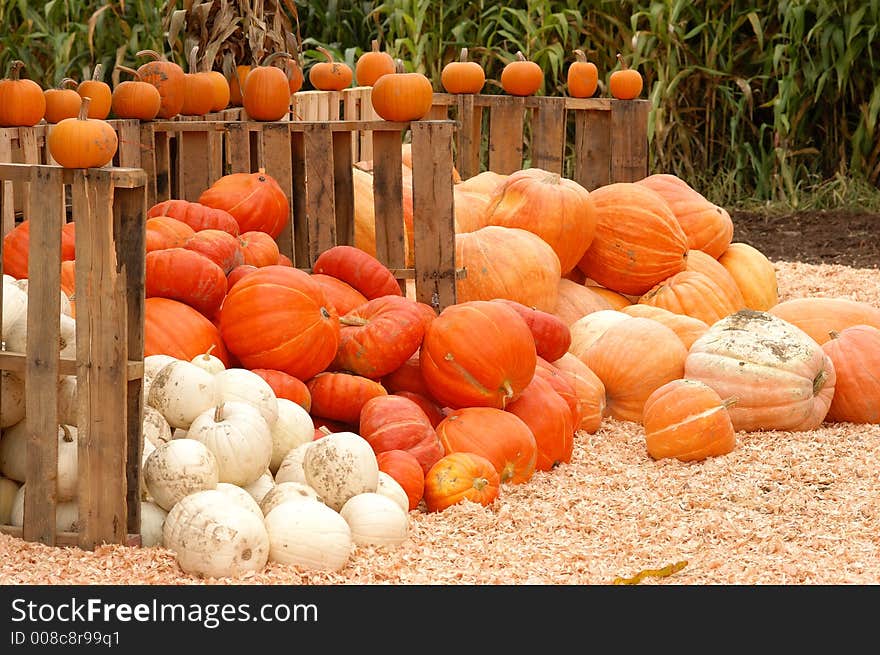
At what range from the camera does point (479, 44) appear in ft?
33.3

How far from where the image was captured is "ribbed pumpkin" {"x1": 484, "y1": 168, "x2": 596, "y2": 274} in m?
5.26

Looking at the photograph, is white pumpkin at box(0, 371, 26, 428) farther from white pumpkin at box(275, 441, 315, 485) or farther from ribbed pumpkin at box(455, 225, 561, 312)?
ribbed pumpkin at box(455, 225, 561, 312)

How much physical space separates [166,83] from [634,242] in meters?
2.07

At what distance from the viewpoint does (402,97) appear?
4688mm

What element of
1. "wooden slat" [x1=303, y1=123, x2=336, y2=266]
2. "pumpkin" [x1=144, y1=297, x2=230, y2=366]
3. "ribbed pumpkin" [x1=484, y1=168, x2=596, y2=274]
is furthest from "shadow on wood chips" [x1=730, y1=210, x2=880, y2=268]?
"pumpkin" [x1=144, y1=297, x2=230, y2=366]

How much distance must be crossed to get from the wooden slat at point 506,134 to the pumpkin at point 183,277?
117 inches

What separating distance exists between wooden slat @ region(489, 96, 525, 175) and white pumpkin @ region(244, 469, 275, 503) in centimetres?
363

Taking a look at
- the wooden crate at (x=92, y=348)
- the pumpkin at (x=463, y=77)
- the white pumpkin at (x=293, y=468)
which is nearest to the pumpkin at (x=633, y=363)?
the white pumpkin at (x=293, y=468)

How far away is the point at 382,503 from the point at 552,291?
209 centimetres

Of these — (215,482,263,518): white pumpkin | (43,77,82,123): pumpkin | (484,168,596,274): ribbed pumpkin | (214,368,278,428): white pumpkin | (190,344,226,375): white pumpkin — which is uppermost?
(43,77,82,123): pumpkin

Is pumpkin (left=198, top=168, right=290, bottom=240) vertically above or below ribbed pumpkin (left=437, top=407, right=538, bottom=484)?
above

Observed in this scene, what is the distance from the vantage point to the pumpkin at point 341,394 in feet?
12.8

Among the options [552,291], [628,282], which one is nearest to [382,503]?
[552,291]

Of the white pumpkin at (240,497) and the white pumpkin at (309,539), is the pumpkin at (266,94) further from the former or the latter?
the white pumpkin at (309,539)
